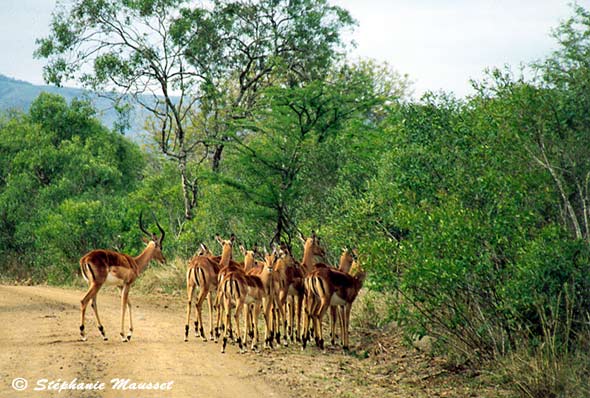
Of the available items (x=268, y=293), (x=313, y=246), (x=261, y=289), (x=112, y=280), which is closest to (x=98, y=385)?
(x=261, y=289)

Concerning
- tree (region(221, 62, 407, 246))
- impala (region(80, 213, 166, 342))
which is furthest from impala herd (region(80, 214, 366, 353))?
tree (region(221, 62, 407, 246))

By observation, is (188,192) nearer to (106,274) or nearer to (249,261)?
(249,261)

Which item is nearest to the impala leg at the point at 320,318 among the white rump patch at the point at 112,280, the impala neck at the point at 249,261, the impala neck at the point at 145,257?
the impala neck at the point at 249,261

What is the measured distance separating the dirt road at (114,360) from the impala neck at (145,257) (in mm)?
1144

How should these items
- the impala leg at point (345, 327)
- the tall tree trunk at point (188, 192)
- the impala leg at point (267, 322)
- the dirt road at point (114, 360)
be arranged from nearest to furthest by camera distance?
1. the dirt road at point (114, 360)
2. the impala leg at point (267, 322)
3. the impala leg at point (345, 327)
4. the tall tree trunk at point (188, 192)

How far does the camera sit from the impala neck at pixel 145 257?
50.0ft

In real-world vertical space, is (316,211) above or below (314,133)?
below

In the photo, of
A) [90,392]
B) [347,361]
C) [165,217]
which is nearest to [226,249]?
[347,361]

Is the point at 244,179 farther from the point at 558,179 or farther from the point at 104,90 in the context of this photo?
the point at 558,179

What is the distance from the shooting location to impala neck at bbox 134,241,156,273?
599 inches

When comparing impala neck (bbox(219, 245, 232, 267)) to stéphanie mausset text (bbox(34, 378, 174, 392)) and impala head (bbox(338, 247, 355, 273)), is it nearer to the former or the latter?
impala head (bbox(338, 247, 355, 273))

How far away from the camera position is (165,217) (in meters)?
28.1

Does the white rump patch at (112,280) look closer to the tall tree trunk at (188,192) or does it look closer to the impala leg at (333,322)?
the impala leg at (333,322)

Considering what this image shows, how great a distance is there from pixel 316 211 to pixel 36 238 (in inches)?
572
